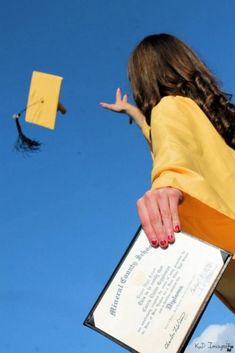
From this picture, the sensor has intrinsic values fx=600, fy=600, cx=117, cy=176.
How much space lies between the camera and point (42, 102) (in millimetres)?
2479

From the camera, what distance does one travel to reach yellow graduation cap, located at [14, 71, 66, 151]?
247 cm

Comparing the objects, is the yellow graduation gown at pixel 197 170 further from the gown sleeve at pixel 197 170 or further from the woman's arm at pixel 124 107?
the woman's arm at pixel 124 107

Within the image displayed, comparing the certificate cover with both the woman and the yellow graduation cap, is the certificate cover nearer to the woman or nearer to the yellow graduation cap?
the woman

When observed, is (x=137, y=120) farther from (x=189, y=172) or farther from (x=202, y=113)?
(x=189, y=172)

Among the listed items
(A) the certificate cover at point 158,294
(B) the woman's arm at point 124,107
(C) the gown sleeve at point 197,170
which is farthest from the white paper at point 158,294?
(B) the woman's arm at point 124,107

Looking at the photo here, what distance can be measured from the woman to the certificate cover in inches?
1.9

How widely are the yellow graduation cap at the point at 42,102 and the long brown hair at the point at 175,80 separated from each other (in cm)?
78

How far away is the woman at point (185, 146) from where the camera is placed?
46.4 inches

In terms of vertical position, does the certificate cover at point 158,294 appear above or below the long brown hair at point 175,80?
below

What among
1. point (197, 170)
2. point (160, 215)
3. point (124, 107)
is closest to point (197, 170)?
point (197, 170)
